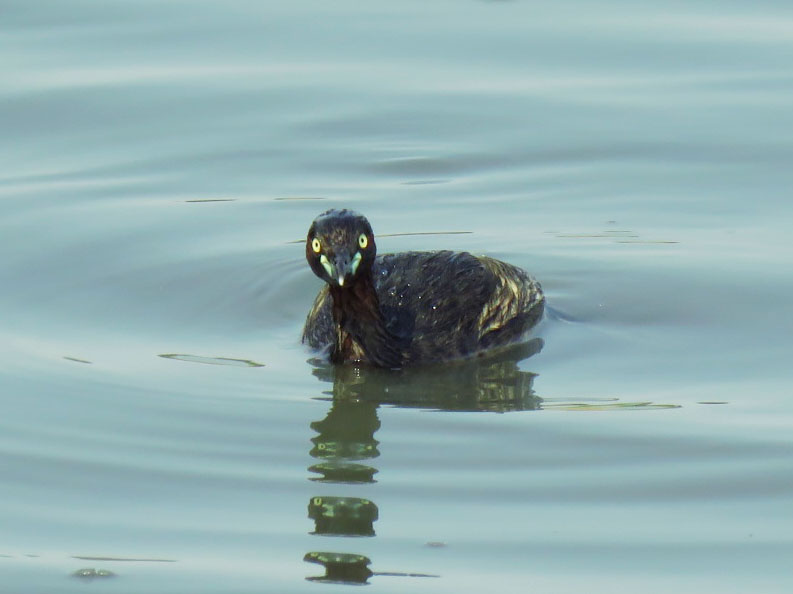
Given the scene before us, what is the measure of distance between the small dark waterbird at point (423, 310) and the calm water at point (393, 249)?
0.22 metres

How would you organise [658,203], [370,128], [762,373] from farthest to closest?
1. [370,128]
2. [658,203]
3. [762,373]

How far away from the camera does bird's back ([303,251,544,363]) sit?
10.5 meters

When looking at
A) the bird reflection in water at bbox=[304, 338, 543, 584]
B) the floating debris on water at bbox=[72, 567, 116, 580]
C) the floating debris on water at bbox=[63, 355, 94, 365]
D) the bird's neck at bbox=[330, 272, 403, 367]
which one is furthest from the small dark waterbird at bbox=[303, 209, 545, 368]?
the floating debris on water at bbox=[72, 567, 116, 580]

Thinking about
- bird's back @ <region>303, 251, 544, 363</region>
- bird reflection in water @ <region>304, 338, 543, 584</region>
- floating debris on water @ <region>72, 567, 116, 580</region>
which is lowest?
floating debris on water @ <region>72, 567, 116, 580</region>

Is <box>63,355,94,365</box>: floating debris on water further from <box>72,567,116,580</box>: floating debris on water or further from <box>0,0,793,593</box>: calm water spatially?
<box>72,567,116,580</box>: floating debris on water

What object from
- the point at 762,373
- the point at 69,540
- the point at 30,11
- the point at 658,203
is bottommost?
the point at 69,540

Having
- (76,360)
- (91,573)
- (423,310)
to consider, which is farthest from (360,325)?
(91,573)

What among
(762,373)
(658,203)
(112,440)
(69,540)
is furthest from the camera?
(658,203)

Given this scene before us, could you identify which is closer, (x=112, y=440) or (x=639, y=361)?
(x=112, y=440)

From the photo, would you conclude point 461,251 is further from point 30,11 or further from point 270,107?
point 30,11

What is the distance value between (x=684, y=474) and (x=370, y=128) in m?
6.79

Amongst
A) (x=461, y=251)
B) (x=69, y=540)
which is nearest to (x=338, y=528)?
(x=69, y=540)

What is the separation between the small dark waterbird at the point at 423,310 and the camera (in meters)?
10.1

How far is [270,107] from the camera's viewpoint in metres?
14.5
